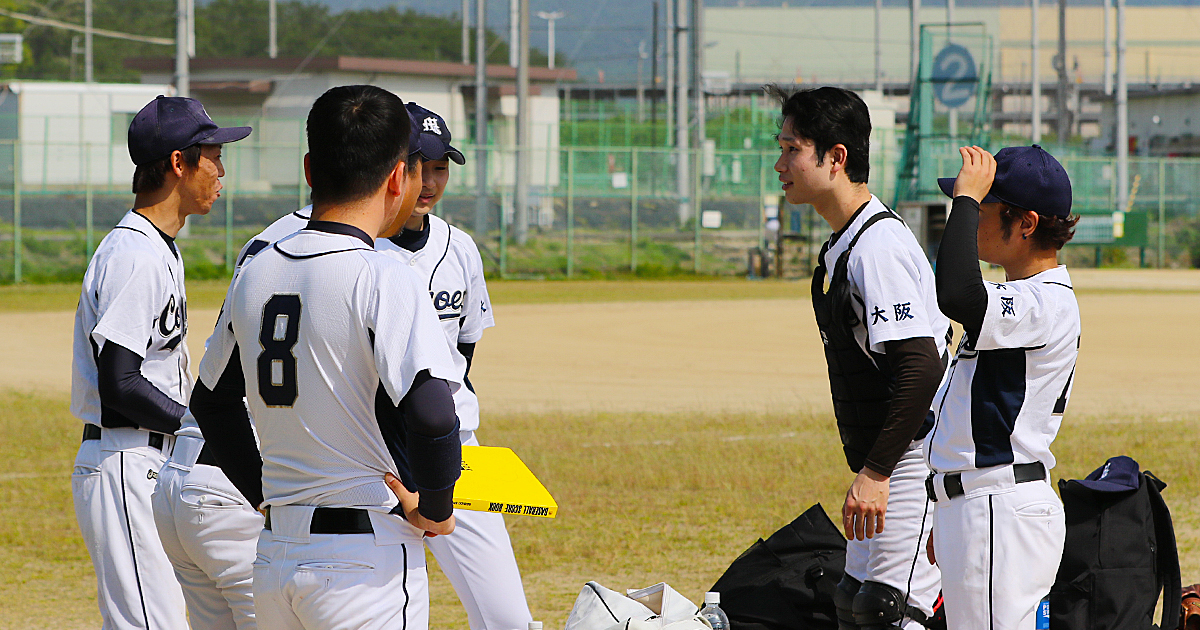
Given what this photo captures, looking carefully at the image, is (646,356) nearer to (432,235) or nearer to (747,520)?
(747,520)

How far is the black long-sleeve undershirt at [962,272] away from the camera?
10.8 ft

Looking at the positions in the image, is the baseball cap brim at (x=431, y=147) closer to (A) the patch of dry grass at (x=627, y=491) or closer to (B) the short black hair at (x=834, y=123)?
(B) the short black hair at (x=834, y=123)

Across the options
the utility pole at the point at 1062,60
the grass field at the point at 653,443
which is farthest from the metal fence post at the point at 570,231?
the utility pole at the point at 1062,60

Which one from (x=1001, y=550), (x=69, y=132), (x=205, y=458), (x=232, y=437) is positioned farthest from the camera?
→ (x=69, y=132)

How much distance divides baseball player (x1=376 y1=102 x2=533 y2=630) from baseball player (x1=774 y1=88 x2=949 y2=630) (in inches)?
47.0

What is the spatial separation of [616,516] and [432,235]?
355 centimetres

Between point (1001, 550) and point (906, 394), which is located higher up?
point (906, 394)

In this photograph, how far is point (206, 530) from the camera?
354cm

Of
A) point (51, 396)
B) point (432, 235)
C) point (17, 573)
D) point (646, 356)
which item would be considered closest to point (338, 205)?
point (432, 235)

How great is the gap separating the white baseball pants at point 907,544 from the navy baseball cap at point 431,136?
1961mm

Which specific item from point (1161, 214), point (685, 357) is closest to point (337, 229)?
point (685, 357)

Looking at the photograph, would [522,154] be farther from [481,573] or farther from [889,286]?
[889,286]

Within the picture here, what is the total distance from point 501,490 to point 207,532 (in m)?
0.99

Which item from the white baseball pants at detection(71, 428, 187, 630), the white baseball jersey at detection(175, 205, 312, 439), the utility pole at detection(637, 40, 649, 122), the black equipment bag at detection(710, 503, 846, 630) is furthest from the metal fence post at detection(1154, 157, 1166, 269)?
the white baseball pants at detection(71, 428, 187, 630)
